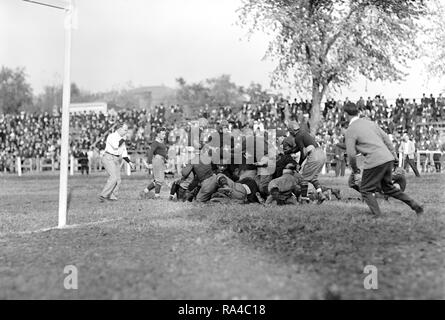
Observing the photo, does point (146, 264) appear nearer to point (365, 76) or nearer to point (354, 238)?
point (354, 238)

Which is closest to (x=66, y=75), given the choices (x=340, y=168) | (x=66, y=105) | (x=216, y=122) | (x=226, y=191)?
(x=66, y=105)

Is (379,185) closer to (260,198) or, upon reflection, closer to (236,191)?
(236,191)

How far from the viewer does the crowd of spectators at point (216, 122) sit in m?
33.1

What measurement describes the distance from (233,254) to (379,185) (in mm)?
3909

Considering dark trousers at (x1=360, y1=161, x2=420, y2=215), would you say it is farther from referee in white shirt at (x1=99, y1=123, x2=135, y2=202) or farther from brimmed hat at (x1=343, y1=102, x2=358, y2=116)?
referee in white shirt at (x1=99, y1=123, x2=135, y2=202)

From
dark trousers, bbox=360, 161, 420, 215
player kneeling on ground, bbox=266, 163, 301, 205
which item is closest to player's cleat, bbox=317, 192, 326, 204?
player kneeling on ground, bbox=266, 163, 301, 205

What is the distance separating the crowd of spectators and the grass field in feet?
40.5

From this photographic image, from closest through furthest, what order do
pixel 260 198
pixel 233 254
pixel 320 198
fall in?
pixel 233 254
pixel 320 198
pixel 260 198

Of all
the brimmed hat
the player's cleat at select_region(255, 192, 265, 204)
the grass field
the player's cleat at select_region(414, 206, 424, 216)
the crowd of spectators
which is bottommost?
the grass field

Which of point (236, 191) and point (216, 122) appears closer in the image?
point (236, 191)

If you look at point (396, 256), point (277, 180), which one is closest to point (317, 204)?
point (277, 180)

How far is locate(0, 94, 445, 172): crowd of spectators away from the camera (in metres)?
33.1

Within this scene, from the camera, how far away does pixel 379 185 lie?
34.9 feet
